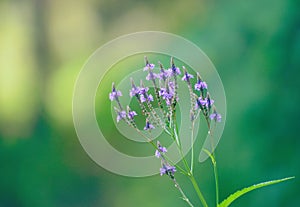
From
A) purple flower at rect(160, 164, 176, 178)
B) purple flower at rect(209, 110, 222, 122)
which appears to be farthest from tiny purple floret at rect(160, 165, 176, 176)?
purple flower at rect(209, 110, 222, 122)

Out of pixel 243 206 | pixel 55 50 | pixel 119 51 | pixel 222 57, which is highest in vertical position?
pixel 55 50

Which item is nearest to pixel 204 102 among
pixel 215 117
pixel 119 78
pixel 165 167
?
pixel 215 117

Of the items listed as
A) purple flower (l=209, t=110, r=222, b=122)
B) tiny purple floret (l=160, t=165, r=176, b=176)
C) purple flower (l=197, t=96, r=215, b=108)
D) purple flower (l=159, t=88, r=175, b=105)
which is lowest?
tiny purple floret (l=160, t=165, r=176, b=176)

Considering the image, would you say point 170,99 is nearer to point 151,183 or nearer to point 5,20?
point 151,183

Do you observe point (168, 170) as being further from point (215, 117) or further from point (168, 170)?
point (215, 117)

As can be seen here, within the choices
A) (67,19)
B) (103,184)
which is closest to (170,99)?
(103,184)

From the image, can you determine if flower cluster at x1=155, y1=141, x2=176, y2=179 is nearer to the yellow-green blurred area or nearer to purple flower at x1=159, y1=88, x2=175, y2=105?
purple flower at x1=159, y1=88, x2=175, y2=105

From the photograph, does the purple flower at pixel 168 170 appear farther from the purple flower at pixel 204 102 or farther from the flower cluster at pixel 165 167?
the purple flower at pixel 204 102

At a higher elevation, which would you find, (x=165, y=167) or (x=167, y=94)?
(x=167, y=94)
